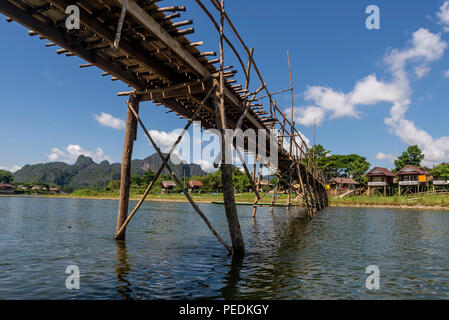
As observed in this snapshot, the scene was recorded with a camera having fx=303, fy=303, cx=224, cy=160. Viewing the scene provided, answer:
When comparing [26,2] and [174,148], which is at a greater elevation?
[26,2]

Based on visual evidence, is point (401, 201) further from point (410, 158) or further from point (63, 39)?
point (63, 39)

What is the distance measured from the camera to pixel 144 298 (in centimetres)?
564

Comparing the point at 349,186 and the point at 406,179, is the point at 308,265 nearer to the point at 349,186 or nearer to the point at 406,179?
the point at 406,179

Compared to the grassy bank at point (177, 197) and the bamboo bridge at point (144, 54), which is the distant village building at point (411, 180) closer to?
the grassy bank at point (177, 197)

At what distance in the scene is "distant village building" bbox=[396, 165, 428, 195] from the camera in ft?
195

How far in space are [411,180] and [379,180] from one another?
585 cm

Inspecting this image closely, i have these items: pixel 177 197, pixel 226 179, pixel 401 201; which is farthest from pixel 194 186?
pixel 226 179

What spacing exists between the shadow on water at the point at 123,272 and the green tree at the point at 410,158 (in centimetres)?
7501

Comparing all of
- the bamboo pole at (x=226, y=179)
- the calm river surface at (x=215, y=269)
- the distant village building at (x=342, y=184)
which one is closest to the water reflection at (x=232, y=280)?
the calm river surface at (x=215, y=269)

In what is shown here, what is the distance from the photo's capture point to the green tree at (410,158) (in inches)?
2798

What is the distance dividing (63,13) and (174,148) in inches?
192

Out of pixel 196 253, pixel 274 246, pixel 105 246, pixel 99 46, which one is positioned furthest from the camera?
pixel 274 246

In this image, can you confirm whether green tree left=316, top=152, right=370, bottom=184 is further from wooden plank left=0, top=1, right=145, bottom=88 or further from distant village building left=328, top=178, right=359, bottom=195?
wooden plank left=0, top=1, right=145, bottom=88
